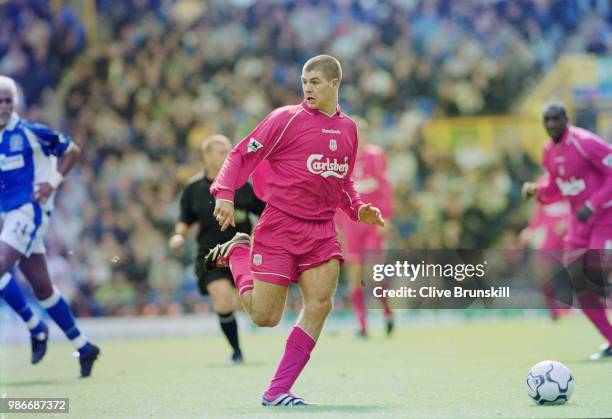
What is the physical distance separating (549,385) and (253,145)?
236cm

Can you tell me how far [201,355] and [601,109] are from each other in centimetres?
1107

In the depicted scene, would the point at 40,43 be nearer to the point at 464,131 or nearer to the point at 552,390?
the point at 464,131

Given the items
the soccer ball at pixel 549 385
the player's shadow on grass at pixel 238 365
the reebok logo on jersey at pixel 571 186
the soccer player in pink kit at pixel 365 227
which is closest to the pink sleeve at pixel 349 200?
the soccer ball at pixel 549 385

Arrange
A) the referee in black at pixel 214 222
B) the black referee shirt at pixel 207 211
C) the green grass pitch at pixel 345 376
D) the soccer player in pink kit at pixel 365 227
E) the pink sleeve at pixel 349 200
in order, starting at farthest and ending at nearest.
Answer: the soccer player in pink kit at pixel 365 227
the black referee shirt at pixel 207 211
the referee in black at pixel 214 222
the pink sleeve at pixel 349 200
the green grass pitch at pixel 345 376

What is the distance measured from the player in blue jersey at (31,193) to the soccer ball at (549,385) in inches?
172

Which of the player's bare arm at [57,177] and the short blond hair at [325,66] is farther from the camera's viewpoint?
the player's bare arm at [57,177]

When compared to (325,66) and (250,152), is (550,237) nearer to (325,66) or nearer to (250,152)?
(325,66)

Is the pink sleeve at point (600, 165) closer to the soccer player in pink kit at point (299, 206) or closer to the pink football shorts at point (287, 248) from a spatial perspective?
the soccer player in pink kit at point (299, 206)

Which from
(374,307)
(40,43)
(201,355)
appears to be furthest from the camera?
(40,43)

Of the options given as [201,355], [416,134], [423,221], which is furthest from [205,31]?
[201,355]

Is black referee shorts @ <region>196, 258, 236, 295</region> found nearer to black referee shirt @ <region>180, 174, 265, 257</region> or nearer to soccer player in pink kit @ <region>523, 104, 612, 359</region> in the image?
black referee shirt @ <region>180, 174, 265, 257</region>

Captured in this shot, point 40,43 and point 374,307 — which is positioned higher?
point 40,43

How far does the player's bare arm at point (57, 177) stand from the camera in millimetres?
9414

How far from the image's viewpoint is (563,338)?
13164 mm
